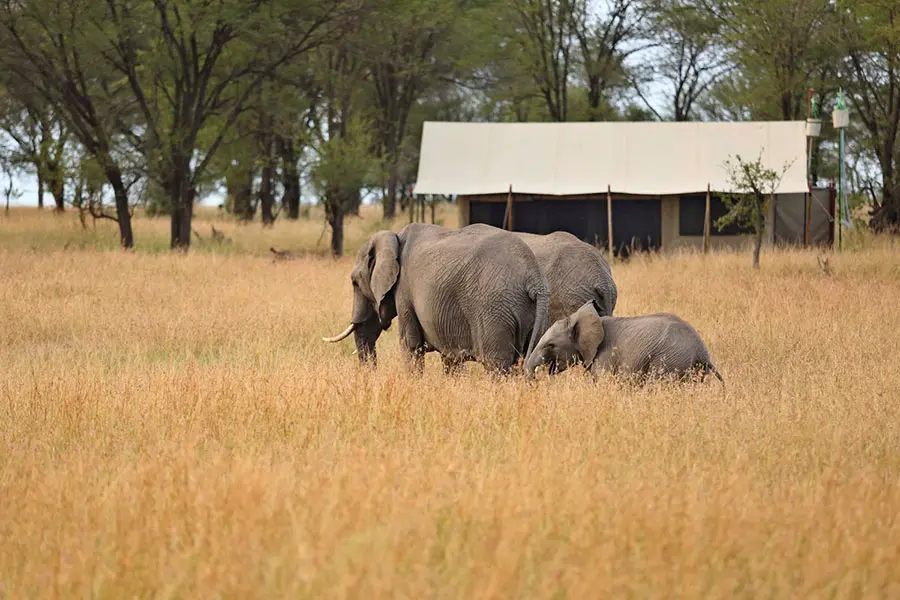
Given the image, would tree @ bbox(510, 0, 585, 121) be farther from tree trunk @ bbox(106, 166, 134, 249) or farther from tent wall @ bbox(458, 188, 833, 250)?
tree trunk @ bbox(106, 166, 134, 249)

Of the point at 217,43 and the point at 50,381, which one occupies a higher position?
the point at 217,43

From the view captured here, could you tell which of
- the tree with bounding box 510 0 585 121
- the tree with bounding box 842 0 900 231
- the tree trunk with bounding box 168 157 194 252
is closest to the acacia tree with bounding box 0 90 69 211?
the tree trunk with bounding box 168 157 194 252

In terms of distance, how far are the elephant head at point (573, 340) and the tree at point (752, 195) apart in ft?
39.6

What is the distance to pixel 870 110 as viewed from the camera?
109 ft

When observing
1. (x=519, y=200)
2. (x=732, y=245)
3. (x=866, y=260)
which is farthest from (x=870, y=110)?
(x=866, y=260)

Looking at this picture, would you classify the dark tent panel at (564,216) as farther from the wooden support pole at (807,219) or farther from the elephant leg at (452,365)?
the elephant leg at (452,365)

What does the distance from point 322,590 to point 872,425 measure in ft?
13.8

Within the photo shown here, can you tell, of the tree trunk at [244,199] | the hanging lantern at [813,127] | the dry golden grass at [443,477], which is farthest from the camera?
the tree trunk at [244,199]

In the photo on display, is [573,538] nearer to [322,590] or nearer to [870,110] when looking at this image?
[322,590]

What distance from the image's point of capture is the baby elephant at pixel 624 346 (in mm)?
8852

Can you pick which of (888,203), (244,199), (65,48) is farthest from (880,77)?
(244,199)

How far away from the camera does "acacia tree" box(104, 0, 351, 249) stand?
1049 inches

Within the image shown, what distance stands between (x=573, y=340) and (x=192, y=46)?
67.0 ft

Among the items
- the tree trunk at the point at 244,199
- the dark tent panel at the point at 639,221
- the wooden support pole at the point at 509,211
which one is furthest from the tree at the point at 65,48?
the tree trunk at the point at 244,199
